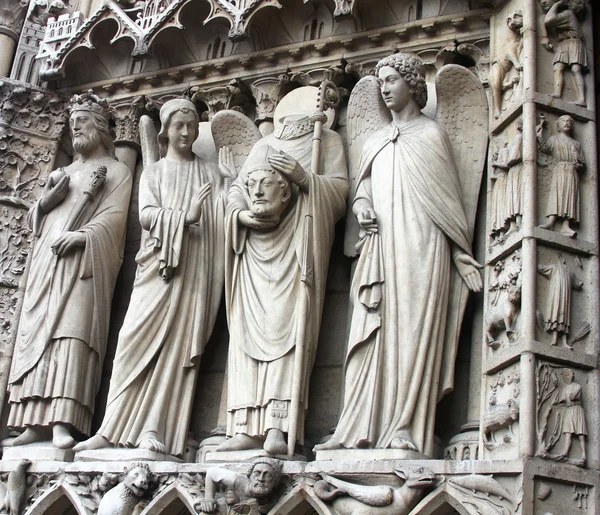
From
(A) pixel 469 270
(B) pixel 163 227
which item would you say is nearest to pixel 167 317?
(B) pixel 163 227

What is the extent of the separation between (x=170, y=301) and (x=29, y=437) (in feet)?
4.61

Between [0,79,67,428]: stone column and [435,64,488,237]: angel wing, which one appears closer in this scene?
[435,64,488,237]: angel wing

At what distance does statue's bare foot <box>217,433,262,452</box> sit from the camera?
6.72m

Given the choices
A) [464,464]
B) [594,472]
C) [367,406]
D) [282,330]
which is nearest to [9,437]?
[282,330]

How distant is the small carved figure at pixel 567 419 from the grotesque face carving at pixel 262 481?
1.60 m

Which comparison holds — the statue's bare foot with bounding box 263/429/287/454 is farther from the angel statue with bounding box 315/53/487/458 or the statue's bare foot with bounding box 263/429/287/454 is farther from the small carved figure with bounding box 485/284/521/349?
the small carved figure with bounding box 485/284/521/349

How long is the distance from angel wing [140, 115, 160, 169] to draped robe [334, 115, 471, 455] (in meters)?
1.91

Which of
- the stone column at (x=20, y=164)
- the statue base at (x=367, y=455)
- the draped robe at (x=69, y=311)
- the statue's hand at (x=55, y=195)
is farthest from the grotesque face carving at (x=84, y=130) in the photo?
the statue base at (x=367, y=455)

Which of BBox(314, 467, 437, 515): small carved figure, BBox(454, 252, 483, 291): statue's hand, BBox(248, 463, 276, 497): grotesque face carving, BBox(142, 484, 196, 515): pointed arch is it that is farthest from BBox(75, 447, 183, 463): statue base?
BBox(454, 252, 483, 291): statue's hand

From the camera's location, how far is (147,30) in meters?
8.30

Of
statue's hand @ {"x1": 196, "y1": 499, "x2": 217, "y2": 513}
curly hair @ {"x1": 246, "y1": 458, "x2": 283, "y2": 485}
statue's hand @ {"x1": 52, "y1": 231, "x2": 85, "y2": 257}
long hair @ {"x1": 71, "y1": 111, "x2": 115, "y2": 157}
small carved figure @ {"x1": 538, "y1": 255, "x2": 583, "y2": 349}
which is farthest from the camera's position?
long hair @ {"x1": 71, "y1": 111, "x2": 115, "y2": 157}

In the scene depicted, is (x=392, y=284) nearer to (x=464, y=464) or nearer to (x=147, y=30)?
(x=464, y=464)

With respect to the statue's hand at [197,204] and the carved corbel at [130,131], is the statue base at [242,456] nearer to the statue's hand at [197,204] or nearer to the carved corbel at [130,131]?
the statue's hand at [197,204]

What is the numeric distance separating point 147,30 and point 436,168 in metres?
2.81
